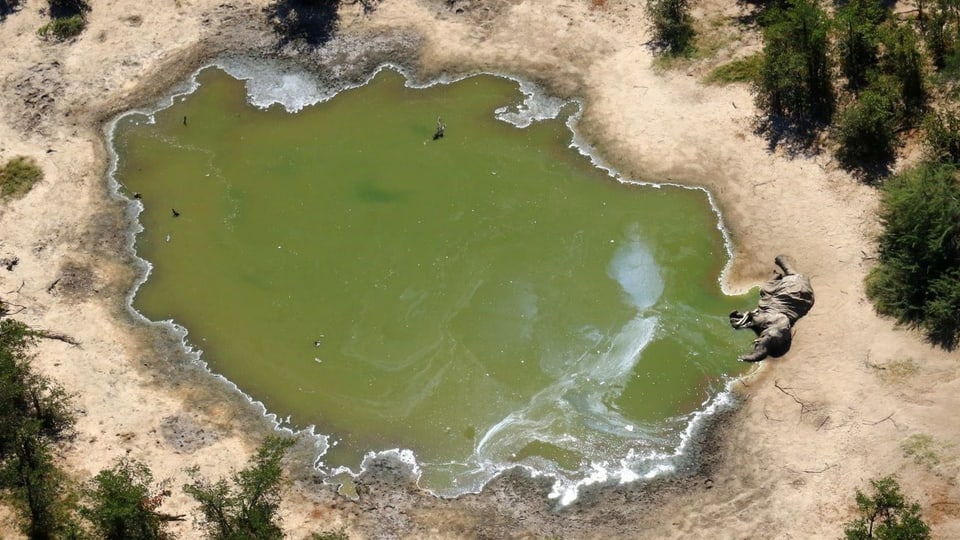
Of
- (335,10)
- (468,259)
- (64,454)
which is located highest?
(335,10)

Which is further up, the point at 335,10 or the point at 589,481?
the point at 335,10

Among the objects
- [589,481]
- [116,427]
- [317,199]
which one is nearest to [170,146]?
[317,199]

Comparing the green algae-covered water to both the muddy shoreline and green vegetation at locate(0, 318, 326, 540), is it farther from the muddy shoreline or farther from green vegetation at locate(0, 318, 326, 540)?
green vegetation at locate(0, 318, 326, 540)

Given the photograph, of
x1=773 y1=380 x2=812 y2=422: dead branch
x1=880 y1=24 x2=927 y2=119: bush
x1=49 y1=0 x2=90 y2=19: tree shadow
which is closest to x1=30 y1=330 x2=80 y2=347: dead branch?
x1=49 y1=0 x2=90 y2=19: tree shadow

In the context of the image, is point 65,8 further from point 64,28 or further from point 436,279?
point 436,279

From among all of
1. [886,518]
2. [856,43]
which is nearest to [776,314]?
[886,518]

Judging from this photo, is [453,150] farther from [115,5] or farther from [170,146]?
[115,5]

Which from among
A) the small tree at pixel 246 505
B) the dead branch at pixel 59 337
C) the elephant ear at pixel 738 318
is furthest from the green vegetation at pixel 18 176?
the elephant ear at pixel 738 318
